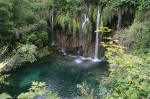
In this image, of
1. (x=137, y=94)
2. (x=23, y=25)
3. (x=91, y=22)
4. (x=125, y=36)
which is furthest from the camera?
(x=91, y=22)

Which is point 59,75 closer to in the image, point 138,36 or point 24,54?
point 24,54

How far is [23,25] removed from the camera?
13133mm

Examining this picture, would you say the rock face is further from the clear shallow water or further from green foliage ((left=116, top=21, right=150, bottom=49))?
green foliage ((left=116, top=21, right=150, bottom=49))

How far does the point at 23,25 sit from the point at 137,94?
9880 millimetres

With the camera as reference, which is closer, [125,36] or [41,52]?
[125,36]

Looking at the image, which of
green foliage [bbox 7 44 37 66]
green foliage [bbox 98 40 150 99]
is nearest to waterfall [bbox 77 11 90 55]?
green foliage [bbox 7 44 37 66]

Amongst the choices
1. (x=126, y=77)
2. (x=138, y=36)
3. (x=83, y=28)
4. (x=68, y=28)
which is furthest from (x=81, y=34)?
(x=126, y=77)

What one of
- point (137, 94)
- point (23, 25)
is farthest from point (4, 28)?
point (137, 94)

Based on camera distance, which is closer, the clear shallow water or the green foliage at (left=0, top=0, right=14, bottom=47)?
the clear shallow water

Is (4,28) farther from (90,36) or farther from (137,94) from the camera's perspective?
(137,94)

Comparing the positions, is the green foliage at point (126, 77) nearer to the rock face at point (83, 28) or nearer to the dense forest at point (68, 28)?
the dense forest at point (68, 28)

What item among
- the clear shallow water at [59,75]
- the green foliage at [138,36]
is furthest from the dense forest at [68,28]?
the clear shallow water at [59,75]

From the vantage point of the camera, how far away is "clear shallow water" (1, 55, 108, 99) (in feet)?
35.1

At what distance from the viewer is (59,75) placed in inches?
476
